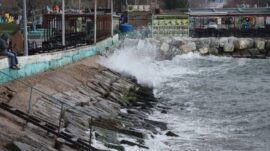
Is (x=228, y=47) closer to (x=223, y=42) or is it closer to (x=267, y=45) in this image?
(x=223, y=42)

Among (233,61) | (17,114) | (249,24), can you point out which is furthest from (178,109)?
(249,24)

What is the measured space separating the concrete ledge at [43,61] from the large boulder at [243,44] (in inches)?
1582

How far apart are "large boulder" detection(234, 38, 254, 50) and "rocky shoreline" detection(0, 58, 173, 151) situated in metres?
46.8

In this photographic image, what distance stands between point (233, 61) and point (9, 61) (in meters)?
50.8

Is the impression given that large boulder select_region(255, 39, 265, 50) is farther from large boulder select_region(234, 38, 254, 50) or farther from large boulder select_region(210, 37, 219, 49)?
large boulder select_region(210, 37, 219, 49)

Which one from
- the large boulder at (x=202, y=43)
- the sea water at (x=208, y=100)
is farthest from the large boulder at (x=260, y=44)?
the sea water at (x=208, y=100)

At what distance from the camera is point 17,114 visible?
18531mm

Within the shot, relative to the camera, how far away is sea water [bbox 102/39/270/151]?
78.3ft

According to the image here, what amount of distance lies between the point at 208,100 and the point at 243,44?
144 feet

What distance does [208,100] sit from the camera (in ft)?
123

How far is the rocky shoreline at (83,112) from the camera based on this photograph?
56.9 feet

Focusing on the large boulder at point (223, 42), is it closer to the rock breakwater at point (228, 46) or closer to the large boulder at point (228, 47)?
the rock breakwater at point (228, 46)

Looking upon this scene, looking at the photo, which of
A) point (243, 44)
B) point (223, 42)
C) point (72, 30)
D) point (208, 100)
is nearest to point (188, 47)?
point (223, 42)

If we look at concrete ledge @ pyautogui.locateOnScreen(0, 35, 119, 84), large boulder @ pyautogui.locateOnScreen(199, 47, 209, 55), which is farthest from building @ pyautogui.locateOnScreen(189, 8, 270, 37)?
concrete ledge @ pyautogui.locateOnScreen(0, 35, 119, 84)
